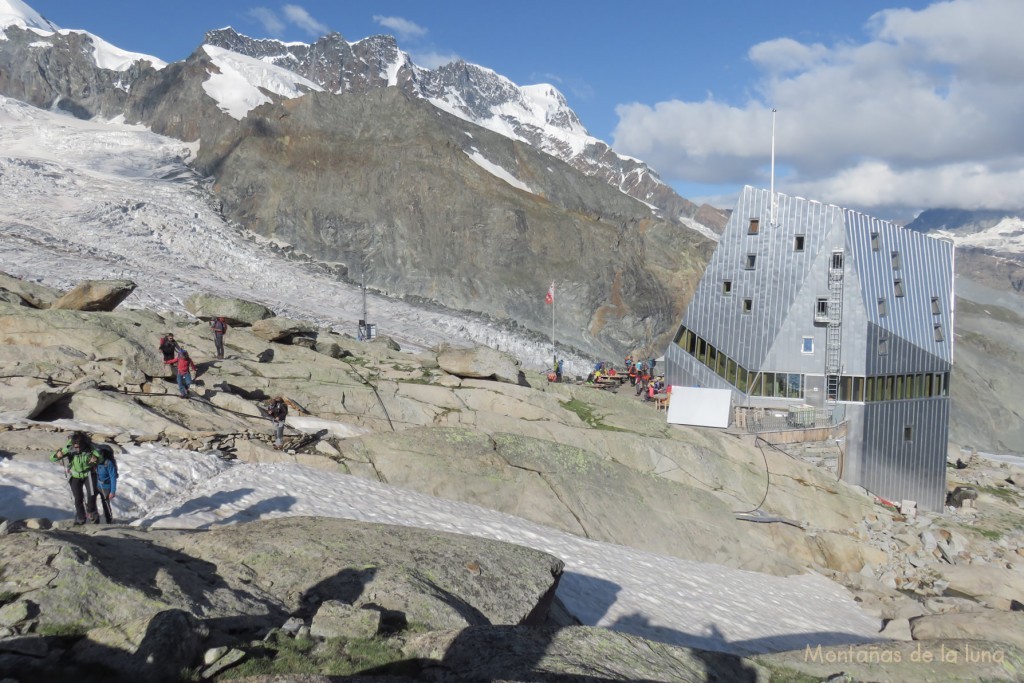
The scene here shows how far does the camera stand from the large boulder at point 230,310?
1346 inches

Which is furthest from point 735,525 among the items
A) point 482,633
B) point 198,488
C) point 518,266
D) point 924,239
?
point 518,266

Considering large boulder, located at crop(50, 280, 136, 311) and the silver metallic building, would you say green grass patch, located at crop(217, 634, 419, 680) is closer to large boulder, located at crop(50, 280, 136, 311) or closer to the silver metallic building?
large boulder, located at crop(50, 280, 136, 311)

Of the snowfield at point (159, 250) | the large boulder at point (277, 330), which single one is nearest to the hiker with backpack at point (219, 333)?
the large boulder at point (277, 330)

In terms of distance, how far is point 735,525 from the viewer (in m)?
21.4

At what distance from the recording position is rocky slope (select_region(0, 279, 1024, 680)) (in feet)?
23.2

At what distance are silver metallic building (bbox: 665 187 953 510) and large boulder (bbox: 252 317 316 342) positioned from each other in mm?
19403

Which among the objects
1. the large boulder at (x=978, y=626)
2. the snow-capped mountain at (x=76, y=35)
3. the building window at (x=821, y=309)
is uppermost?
the snow-capped mountain at (x=76, y=35)

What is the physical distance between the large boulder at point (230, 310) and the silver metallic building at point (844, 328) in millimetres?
21402

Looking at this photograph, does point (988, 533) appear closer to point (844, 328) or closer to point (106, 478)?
point (844, 328)

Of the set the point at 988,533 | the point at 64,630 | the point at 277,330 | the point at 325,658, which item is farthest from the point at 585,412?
the point at 64,630

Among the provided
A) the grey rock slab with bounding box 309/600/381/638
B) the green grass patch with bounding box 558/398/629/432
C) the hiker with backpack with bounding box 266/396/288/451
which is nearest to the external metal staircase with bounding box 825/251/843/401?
the green grass patch with bounding box 558/398/629/432

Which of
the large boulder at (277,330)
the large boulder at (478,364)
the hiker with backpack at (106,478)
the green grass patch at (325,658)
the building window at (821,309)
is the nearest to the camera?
the green grass patch at (325,658)

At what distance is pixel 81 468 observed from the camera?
12312mm

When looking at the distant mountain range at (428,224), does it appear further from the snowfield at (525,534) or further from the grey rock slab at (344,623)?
the grey rock slab at (344,623)
